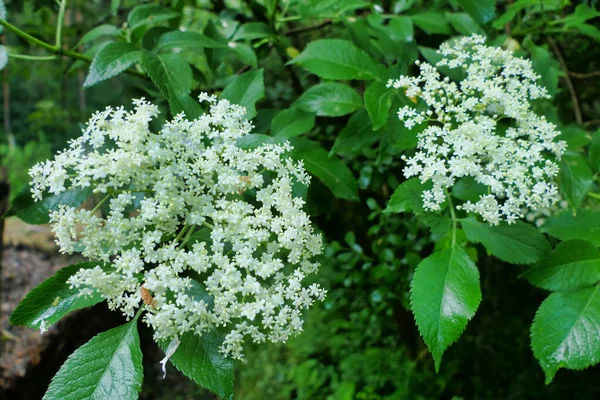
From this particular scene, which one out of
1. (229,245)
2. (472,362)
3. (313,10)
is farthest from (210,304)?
(472,362)

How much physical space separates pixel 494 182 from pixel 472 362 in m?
2.17

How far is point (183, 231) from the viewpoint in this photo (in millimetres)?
941

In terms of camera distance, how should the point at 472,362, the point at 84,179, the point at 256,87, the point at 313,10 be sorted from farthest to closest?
the point at 472,362 → the point at 313,10 → the point at 256,87 → the point at 84,179

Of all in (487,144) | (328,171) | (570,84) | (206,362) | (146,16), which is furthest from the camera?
(570,84)

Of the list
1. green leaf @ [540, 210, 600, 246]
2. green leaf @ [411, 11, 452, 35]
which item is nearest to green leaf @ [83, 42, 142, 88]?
green leaf @ [411, 11, 452, 35]

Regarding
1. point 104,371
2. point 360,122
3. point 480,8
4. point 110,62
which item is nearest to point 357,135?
point 360,122

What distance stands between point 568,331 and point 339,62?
814mm

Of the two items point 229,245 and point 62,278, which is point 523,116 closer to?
point 229,245

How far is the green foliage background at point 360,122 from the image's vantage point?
125 centimetres

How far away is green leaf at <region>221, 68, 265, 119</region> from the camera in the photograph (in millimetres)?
1203

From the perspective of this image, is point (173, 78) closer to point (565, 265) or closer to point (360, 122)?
point (360, 122)

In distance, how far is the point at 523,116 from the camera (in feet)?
3.59

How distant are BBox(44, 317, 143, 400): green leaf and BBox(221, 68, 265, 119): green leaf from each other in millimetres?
569

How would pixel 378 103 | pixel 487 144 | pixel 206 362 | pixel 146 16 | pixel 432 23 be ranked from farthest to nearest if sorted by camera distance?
1. pixel 432 23
2. pixel 146 16
3. pixel 378 103
4. pixel 487 144
5. pixel 206 362
